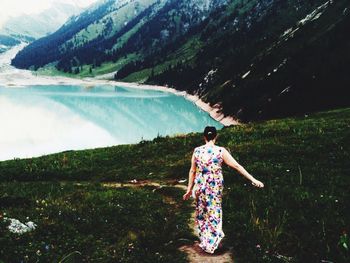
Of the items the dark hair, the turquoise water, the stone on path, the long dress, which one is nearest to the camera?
the stone on path

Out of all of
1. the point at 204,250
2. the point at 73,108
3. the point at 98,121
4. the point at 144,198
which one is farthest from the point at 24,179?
the point at 73,108

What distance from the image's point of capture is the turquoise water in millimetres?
106669

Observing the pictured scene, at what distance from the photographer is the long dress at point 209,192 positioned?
12.0 meters

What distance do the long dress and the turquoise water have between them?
253ft

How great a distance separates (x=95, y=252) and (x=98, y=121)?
142 metres

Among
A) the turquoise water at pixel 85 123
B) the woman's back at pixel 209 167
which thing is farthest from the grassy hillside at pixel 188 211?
the turquoise water at pixel 85 123

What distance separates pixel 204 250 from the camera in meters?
12.3

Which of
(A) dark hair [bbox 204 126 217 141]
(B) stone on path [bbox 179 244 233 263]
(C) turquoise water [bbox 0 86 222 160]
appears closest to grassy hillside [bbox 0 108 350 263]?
(B) stone on path [bbox 179 244 233 263]

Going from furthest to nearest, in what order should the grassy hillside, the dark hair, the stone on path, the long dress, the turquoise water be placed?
1. the turquoise water
2. the grassy hillside
3. the long dress
4. the dark hair
5. the stone on path

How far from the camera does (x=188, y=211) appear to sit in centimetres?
1644

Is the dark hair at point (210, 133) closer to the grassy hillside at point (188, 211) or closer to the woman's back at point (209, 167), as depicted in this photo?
the woman's back at point (209, 167)

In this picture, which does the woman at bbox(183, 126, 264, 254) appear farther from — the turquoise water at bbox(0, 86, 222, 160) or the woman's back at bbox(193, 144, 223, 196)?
the turquoise water at bbox(0, 86, 222, 160)

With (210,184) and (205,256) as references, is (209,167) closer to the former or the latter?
(210,184)

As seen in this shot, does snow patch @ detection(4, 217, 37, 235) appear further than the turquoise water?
No
